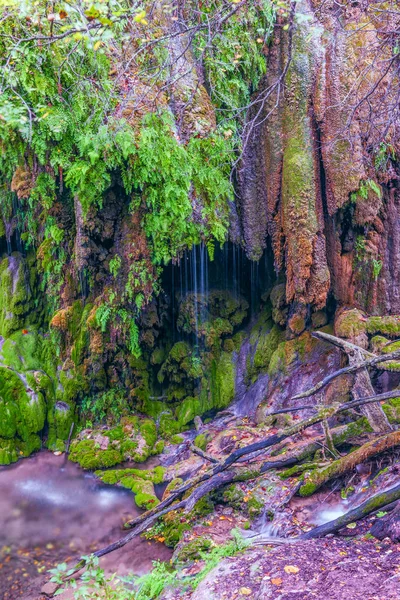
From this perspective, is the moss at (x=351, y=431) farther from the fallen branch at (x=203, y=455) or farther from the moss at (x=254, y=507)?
the fallen branch at (x=203, y=455)

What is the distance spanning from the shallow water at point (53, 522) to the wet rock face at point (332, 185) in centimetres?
472

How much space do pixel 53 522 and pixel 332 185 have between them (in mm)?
7273

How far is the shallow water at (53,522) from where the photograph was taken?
5566mm

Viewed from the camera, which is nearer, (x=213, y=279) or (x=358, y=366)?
(x=358, y=366)

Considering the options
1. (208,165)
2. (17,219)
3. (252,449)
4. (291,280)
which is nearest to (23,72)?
(208,165)

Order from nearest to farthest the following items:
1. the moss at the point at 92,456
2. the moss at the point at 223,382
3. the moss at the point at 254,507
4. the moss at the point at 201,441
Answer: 1. the moss at the point at 254,507
2. the moss at the point at 201,441
3. the moss at the point at 92,456
4. the moss at the point at 223,382

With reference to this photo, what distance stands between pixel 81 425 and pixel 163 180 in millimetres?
5568

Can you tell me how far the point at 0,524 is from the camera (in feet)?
21.8

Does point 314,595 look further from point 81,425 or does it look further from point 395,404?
point 81,425

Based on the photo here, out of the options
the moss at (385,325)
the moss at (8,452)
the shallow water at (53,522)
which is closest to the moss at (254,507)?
the shallow water at (53,522)

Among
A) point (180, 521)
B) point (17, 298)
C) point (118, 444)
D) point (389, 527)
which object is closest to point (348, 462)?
point (389, 527)

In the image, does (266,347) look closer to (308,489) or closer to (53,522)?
(308,489)

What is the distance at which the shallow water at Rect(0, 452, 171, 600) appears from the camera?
18.3 ft

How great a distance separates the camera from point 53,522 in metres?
6.76
